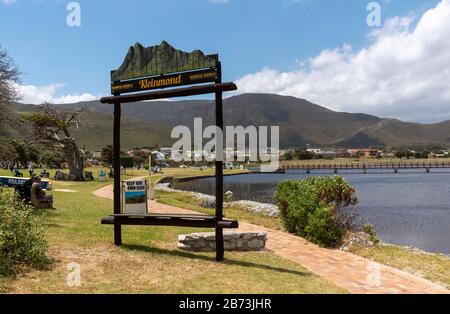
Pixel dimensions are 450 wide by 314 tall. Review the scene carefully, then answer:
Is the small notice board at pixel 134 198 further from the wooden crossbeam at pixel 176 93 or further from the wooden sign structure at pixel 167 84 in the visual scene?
the wooden crossbeam at pixel 176 93

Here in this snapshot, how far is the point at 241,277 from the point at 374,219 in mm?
19500

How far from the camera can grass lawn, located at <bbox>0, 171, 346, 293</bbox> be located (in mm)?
6887

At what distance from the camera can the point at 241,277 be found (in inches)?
312

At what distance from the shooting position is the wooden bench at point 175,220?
8998 millimetres

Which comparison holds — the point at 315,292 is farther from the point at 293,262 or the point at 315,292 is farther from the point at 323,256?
the point at 323,256

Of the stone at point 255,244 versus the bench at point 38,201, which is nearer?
the stone at point 255,244

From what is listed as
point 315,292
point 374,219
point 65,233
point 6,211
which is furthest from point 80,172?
point 315,292

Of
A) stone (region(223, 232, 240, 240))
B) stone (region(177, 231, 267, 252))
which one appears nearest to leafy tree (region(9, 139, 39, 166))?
stone (region(177, 231, 267, 252))

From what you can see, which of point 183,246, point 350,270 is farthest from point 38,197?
point 350,270

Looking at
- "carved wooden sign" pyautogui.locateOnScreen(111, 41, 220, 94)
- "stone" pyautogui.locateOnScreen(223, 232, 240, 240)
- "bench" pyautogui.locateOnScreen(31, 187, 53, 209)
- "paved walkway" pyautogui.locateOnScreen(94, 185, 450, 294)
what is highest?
"carved wooden sign" pyautogui.locateOnScreen(111, 41, 220, 94)

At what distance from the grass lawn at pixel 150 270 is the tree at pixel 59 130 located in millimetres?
30976

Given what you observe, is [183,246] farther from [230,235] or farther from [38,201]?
[38,201]

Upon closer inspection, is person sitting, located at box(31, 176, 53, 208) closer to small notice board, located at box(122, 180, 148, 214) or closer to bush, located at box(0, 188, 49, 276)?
small notice board, located at box(122, 180, 148, 214)

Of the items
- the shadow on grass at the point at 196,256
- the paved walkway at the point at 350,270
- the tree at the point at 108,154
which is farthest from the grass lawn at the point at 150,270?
the tree at the point at 108,154
